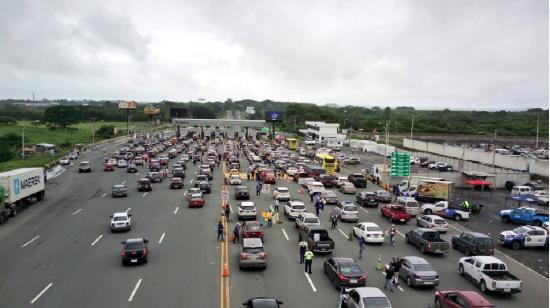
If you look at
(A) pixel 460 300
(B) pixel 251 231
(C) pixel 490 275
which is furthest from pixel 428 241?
(A) pixel 460 300

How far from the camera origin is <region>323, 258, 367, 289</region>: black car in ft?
69.5

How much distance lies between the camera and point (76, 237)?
31.9 metres

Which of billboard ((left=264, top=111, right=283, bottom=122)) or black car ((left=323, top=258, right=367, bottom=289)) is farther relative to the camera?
billboard ((left=264, top=111, right=283, bottom=122))

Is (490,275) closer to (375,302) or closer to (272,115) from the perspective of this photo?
(375,302)

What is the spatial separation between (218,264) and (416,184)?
3349 centimetres

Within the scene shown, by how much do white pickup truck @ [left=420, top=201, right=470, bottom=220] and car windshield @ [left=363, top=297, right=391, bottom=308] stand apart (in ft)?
87.1

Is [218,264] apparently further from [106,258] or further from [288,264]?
[106,258]

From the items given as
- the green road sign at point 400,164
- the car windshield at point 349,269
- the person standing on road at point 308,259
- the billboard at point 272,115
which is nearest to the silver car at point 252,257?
the person standing on road at point 308,259

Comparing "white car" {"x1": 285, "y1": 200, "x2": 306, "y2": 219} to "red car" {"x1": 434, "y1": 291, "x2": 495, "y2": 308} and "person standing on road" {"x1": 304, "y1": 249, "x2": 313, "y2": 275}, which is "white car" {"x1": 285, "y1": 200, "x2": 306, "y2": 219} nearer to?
"person standing on road" {"x1": 304, "y1": 249, "x2": 313, "y2": 275}

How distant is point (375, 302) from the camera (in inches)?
672

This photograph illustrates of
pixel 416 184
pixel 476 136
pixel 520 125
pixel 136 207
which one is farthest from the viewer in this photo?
pixel 520 125

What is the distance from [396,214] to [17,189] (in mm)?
30448

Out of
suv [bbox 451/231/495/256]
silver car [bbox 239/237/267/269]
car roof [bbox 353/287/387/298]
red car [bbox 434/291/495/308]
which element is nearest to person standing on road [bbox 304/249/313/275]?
silver car [bbox 239/237/267/269]

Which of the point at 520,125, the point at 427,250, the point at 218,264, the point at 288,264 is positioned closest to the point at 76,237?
the point at 218,264
